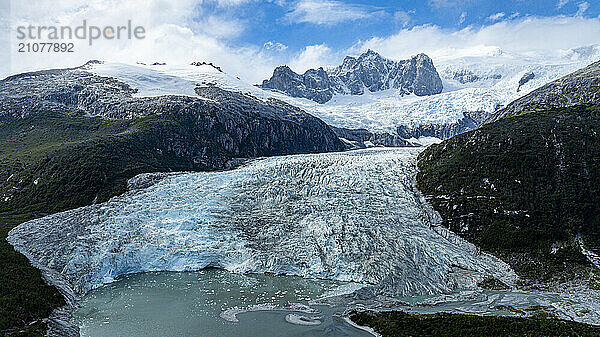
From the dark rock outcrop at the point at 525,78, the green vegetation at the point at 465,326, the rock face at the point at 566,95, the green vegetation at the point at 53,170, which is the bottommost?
the green vegetation at the point at 465,326

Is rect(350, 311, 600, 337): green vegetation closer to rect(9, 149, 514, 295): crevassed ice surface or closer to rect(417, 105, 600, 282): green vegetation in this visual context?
rect(9, 149, 514, 295): crevassed ice surface

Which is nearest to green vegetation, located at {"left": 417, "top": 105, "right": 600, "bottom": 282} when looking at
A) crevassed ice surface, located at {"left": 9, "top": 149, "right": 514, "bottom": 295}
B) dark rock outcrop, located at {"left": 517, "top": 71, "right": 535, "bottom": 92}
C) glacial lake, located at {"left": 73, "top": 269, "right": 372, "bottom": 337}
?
crevassed ice surface, located at {"left": 9, "top": 149, "right": 514, "bottom": 295}

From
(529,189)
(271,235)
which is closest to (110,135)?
(271,235)

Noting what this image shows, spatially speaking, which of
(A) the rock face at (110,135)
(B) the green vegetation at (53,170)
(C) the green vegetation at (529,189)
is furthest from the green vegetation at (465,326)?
(A) the rock face at (110,135)

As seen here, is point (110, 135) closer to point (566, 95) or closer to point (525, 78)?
point (566, 95)

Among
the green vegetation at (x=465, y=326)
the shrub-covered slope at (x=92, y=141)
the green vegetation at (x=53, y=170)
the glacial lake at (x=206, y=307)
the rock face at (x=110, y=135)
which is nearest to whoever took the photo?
the green vegetation at (x=465, y=326)

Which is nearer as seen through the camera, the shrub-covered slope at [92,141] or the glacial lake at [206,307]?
the glacial lake at [206,307]

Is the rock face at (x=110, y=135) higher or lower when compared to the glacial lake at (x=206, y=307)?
higher

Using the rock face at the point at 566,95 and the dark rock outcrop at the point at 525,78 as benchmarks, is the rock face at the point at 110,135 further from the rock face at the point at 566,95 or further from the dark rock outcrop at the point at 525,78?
the dark rock outcrop at the point at 525,78

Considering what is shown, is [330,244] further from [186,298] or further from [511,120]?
[511,120]
